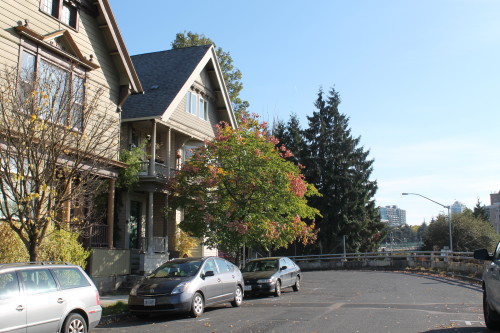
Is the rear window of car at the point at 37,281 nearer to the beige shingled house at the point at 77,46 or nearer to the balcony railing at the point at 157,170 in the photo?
the beige shingled house at the point at 77,46

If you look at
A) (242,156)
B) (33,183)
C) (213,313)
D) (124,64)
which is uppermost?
(124,64)

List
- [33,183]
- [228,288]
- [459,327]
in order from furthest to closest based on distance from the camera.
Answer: [228,288]
[33,183]
[459,327]

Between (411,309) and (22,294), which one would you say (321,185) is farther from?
(22,294)

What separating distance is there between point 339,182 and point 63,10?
30.4 meters

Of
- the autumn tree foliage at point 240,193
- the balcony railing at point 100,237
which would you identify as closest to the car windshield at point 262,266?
the autumn tree foliage at point 240,193

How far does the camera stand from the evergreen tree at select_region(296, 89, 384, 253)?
43031 millimetres

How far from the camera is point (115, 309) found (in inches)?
513

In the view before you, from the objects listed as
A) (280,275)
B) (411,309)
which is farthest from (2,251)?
(411,309)

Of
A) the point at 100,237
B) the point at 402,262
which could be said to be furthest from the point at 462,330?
the point at 402,262

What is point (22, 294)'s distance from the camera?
26.5 ft

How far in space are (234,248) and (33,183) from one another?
32.9ft

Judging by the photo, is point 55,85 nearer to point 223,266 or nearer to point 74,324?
point 74,324

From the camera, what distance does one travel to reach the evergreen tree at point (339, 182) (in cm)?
4303

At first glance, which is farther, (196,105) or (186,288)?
(196,105)
